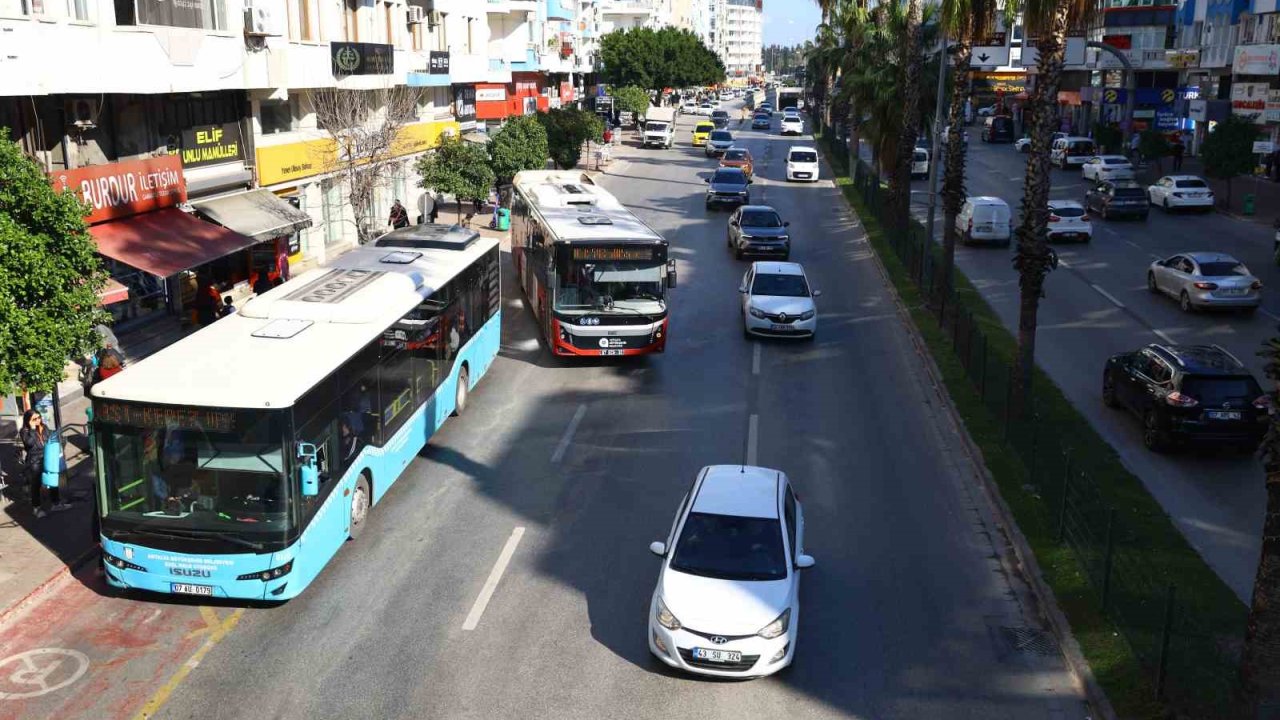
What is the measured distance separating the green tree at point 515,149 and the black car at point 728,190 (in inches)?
337

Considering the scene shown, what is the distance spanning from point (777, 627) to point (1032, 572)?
4.71 meters

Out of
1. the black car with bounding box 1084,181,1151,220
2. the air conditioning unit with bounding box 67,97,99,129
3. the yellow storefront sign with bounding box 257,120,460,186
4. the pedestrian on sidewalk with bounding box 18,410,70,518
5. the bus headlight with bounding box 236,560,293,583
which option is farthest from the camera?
the black car with bounding box 1084,181,1151,220

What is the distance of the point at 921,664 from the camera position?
41.8ft

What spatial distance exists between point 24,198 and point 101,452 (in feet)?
13.5

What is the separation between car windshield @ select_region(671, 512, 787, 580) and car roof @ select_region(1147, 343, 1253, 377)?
10545mm

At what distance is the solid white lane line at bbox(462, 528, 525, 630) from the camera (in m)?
13.6

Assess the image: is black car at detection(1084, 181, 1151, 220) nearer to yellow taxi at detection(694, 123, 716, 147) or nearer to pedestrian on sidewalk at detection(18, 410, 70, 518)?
pedestrian on sidewalk at detection(18, 410, 70, 518)

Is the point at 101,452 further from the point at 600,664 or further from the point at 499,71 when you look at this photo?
the point at 499,71

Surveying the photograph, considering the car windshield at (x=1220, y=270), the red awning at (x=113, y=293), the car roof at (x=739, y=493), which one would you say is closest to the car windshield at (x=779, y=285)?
the car windshield at (x=1220, y=270)

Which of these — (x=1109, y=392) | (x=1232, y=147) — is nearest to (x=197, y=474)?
(x=1109, y=392)

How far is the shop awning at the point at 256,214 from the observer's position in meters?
29.0

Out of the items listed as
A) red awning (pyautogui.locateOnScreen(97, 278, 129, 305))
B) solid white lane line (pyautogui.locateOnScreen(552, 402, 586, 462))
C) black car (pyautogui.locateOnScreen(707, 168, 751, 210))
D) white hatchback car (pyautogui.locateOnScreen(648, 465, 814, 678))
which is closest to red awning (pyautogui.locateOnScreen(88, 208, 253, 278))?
red awning (pyautogui.locateOnScreen(97, 278, 129, 305))

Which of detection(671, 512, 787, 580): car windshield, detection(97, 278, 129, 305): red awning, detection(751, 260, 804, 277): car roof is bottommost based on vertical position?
detection(671, 512, 787, 580): car windshield

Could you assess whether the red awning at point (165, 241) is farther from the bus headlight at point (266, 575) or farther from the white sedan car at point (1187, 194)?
the white sedan car at point (1187, 194)
